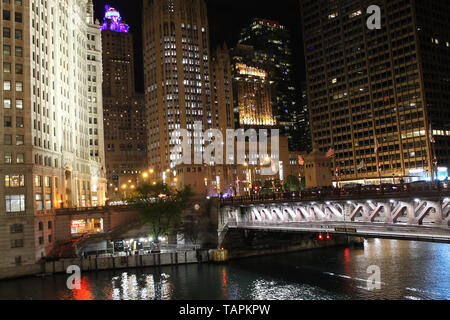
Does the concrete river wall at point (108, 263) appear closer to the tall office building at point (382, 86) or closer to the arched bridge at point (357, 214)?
the arched bridge at point (357, 214)

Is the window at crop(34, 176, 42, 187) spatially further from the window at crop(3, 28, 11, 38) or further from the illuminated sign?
the window at crop(3, 28, 11, 38)

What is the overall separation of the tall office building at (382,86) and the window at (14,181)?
100980 millimetres

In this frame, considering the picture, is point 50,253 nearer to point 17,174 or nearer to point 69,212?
point 69,212

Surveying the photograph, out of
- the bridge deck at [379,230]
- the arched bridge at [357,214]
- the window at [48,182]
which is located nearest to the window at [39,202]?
the window at [48,182]

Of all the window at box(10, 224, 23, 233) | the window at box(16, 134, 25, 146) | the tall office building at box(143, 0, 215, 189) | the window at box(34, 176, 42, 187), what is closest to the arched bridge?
the window at box(34, 176, 42, 187)

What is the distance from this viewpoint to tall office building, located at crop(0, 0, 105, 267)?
7481 centimetres

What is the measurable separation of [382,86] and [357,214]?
12004 centimetres

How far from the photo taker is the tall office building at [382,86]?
149750mm

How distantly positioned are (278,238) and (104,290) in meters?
41.2

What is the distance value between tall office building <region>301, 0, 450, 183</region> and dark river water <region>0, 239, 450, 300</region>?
2891 inches

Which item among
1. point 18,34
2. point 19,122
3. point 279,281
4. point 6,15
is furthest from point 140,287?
point 6,15

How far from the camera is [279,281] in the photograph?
61031 mm

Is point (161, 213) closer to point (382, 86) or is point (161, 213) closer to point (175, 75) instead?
point (382, 86)
